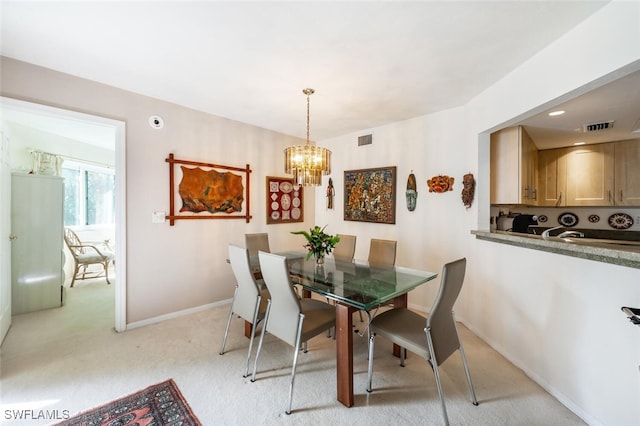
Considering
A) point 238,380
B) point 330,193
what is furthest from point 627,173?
point 238,380

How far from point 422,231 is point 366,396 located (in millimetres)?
2134

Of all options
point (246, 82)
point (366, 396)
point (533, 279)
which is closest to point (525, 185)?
point (533, 279)

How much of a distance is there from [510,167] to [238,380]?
3485mm

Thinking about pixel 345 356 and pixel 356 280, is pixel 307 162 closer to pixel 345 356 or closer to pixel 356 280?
pixel 356 280

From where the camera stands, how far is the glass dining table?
1.70 metres

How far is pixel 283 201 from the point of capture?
4.18 metres

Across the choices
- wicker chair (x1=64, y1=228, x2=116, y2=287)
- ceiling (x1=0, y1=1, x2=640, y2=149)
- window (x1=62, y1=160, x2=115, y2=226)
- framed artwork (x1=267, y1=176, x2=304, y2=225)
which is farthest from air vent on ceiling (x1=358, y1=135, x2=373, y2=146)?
window (x1=62, y1=160, x2=115, y2=226)

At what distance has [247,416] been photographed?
1.60m

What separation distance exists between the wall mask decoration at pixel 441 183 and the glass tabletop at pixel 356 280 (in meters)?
1.24

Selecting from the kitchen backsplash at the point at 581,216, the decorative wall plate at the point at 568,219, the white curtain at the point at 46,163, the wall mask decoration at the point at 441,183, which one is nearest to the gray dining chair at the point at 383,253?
the wall mask decoration at the point at 441,183

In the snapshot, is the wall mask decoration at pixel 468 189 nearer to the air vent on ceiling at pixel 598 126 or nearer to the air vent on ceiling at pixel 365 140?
the air vent on ceiling at pixel 365 140

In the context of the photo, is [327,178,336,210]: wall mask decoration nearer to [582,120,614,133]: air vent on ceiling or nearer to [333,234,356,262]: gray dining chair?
[333,234,356,262]: gray dining chair

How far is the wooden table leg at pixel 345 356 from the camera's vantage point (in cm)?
169

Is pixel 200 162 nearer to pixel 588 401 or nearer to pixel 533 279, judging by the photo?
pixel 533 279
